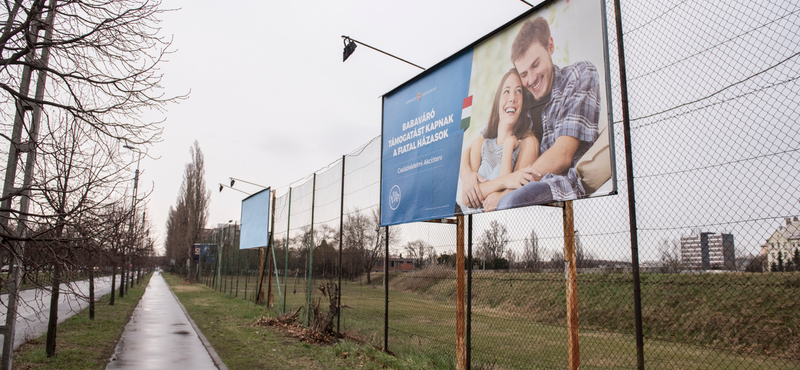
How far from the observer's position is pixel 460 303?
7.02 metres

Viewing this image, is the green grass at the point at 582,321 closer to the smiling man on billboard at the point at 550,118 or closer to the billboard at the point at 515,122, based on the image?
the billboard at the point at 515,122

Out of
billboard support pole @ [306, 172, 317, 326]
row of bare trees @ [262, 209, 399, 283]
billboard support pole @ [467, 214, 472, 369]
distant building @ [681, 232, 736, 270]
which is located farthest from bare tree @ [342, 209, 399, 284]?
distant building @ [681, 232, 736, 270]

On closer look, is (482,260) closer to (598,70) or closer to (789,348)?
(598,70)

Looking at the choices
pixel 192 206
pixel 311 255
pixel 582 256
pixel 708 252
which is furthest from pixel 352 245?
pixel 192 206

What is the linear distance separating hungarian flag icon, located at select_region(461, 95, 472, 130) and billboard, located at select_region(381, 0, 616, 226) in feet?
0.05

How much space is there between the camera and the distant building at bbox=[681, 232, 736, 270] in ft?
12.5

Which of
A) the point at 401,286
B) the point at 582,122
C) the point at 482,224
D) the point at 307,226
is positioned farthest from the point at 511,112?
the point at 307,226

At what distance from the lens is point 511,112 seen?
5.85 metres

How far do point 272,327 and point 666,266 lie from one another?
10255 mm

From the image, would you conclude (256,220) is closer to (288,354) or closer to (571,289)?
(288,354)

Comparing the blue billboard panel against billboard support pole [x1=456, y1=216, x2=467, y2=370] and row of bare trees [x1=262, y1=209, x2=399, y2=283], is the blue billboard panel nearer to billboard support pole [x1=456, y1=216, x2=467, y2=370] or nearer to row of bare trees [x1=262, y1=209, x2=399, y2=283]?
billboard support pole [x1=456, y1=216, x2=467, y2=370]

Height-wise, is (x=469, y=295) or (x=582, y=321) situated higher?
(x=469, y=295)

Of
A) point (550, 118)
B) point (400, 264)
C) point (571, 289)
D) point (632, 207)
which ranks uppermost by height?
point (550, 118)

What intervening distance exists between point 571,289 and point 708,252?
1318mm
